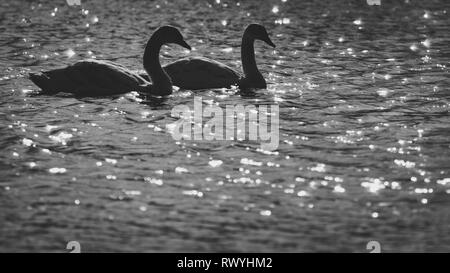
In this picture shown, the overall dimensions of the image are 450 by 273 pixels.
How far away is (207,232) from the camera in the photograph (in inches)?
436

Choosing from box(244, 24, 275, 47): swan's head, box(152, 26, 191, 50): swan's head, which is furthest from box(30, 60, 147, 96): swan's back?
box(244, 24, 275, 47): swan's head

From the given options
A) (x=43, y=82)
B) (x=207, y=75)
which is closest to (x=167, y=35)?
(x=207, y=75)

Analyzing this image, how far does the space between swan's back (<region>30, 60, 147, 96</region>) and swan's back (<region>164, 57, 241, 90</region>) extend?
1.47m

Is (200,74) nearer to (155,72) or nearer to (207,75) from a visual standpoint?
(207,75)

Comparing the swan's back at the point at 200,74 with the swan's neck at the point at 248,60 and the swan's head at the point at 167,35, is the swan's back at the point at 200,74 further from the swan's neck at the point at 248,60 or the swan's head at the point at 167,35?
the swan's head at the point at 167,35

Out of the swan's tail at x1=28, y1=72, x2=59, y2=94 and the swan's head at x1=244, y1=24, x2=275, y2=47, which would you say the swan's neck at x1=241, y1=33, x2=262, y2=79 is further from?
the swan's tail at x1=28, y1=72, x2=59, y2=94

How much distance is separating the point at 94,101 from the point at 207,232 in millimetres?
7600

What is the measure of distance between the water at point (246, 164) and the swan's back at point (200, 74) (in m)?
0.51

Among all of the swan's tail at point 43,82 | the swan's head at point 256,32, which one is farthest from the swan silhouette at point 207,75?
the swan's tail at point 43,82

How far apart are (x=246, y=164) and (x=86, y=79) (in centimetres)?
581

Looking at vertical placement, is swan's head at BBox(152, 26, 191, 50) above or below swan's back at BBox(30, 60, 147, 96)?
above

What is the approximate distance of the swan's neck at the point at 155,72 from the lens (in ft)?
62.8

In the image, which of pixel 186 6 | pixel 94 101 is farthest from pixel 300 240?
pixel 186 6

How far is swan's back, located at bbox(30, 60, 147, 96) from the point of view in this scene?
18.5 meters
